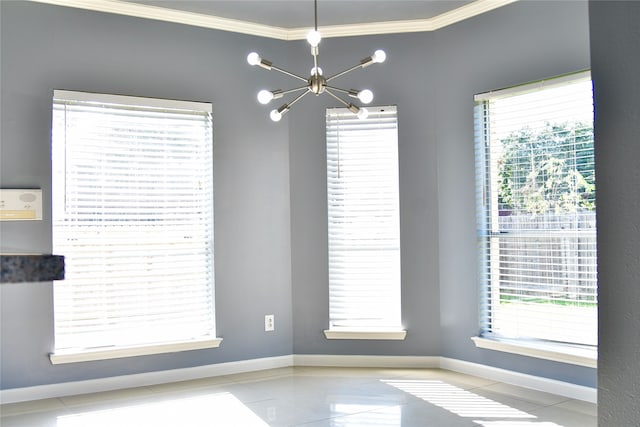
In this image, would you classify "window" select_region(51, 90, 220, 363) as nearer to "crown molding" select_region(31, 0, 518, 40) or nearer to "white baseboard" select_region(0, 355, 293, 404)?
"white baseboard" select_region(0, 355, 293, 404)

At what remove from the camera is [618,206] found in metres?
1.21

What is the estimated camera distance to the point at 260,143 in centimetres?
476

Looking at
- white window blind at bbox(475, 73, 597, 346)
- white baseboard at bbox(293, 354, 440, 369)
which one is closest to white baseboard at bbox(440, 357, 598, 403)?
white baseboard at bbox(293, 354, 440, 369)

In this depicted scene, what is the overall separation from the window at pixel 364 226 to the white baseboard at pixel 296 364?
0.21 meters

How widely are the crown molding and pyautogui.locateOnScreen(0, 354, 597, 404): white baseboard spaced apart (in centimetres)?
250

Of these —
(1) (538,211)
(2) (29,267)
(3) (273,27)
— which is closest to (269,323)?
(1) (538,211)

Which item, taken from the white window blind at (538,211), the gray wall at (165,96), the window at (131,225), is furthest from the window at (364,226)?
the window at (131,225)

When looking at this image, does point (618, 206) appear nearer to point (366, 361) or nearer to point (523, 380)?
point (523, 380)

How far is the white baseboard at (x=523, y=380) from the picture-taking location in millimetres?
3746

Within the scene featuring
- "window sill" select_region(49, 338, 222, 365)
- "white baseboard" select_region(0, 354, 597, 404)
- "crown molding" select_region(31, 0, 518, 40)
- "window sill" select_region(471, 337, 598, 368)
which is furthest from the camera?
"crown molding" select_region(31, 0, 518, 40)

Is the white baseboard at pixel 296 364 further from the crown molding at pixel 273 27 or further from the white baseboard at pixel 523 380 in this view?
the crown molding at pixel 273 27

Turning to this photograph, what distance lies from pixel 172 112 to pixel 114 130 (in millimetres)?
444

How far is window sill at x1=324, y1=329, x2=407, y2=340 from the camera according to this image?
4.64m

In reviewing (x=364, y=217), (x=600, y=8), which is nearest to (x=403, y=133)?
(x=364, y=217)
